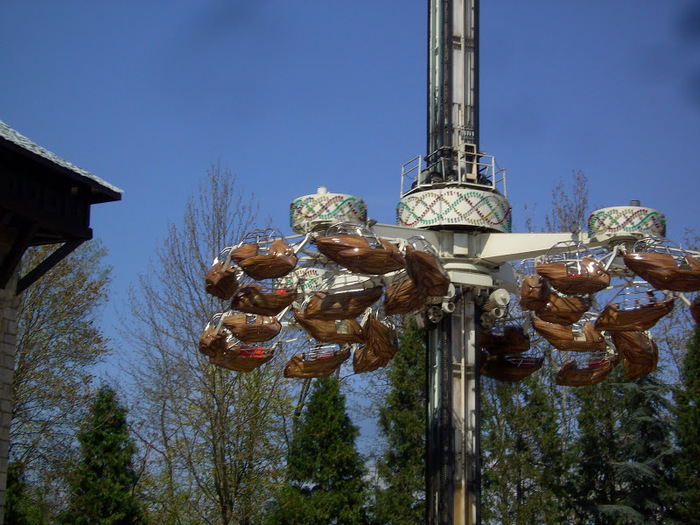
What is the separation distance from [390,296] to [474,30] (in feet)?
17.3

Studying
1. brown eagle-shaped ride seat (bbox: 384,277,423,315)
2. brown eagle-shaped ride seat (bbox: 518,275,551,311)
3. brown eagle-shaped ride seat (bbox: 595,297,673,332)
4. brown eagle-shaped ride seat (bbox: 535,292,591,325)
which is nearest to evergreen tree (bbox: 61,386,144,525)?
brown eagle-shaped ride seat (bbox: 384,277,423,315)

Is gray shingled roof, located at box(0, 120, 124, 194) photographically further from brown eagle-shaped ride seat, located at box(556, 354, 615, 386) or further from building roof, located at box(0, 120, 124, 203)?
brown eagle-shaped ride seat, located at box(556, 354, 615, 386)

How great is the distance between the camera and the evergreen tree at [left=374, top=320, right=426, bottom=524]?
23.8 meters

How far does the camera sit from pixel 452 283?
16047 millimetres

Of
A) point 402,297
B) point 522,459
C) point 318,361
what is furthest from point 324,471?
point 402,297

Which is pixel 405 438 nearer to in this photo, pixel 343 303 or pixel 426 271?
pixel 343 303

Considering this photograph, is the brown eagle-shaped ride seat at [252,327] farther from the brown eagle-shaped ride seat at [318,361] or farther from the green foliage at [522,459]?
the green foliage at [522,459]

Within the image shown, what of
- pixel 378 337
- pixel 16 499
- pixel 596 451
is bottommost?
pixel 16 499

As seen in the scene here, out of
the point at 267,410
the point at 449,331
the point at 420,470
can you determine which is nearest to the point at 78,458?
the point at 267,410

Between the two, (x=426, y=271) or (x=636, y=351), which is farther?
(x=636, y=351)

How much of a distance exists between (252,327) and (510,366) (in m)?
4.02

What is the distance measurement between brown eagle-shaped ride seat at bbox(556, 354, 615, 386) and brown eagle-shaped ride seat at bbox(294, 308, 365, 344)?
331cm

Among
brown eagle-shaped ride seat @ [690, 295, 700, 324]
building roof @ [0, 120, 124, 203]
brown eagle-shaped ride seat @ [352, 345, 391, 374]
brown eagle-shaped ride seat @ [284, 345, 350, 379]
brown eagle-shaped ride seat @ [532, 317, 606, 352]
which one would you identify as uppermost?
building roof @ [0, 120, 124, 203]

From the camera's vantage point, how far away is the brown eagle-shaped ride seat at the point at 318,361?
53.2ft
